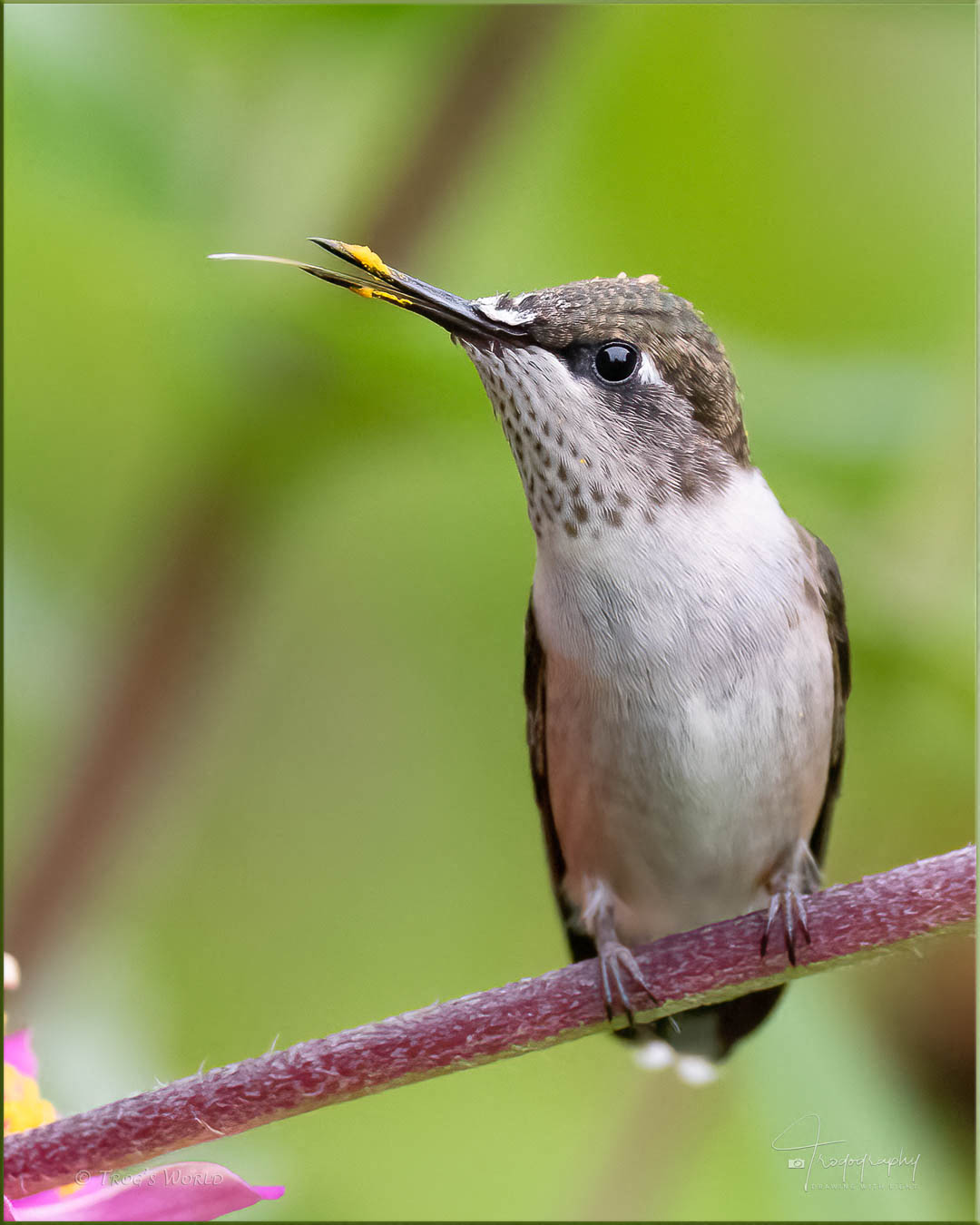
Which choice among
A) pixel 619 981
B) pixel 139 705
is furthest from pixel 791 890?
pixel 139 705

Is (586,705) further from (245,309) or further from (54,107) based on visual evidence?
(54,107)

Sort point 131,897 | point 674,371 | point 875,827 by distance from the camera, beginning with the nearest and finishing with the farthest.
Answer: point 674,371, point 875,827, point 131,897

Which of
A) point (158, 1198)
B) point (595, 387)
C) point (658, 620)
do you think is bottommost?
point (158, 1198)

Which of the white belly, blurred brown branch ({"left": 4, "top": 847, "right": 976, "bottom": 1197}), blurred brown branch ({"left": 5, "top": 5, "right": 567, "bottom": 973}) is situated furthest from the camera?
blurred brown branch ({"left": 5, "top": 5, "right": 567, "bottom": 973})

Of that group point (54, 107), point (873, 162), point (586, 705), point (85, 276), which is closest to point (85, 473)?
point (85, 276)

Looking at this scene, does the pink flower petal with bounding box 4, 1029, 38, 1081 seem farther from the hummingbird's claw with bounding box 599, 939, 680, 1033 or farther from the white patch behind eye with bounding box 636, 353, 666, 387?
the white patch behind eye with bounding box 636, 353, 666, 387

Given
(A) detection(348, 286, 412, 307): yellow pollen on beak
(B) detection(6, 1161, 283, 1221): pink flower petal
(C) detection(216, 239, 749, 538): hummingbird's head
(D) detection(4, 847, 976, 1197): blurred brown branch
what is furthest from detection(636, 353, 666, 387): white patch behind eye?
(B) detection(6, 1161, 283, 1221): pink flower petal

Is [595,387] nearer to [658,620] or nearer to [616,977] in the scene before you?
[658,620]
